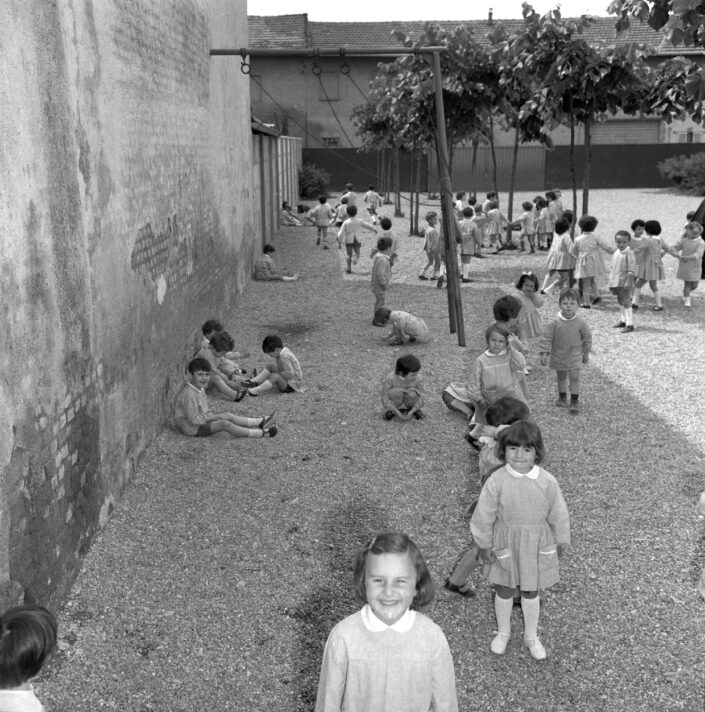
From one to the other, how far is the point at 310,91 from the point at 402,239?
23359 mm

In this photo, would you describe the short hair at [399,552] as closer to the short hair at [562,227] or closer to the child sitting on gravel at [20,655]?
the child sitting on gravel at [20,655]

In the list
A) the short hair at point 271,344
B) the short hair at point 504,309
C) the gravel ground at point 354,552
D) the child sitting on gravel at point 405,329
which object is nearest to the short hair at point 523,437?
the gravel ground at point 354,552

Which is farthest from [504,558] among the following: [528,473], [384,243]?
[384,243]

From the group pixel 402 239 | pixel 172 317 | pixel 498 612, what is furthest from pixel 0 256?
pixel 402 239

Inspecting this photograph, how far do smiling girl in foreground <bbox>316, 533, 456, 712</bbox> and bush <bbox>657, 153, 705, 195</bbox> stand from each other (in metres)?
38.4

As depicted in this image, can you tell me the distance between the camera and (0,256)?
430cm

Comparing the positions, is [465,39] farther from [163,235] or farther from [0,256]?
[0,256]

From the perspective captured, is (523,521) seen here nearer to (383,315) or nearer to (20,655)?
(20,655)

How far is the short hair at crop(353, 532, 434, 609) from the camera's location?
301cm

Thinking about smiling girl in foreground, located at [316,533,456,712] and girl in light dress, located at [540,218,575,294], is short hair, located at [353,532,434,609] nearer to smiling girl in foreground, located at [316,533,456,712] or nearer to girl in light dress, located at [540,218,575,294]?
smiling girl in foreground, located at [316,533,456,712]

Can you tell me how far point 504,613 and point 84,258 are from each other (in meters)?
3.33

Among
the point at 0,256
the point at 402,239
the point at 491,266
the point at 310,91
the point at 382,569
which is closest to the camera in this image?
the point at 382,569

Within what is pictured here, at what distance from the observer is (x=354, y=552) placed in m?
5.84

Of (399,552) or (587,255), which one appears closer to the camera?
(399,552)
